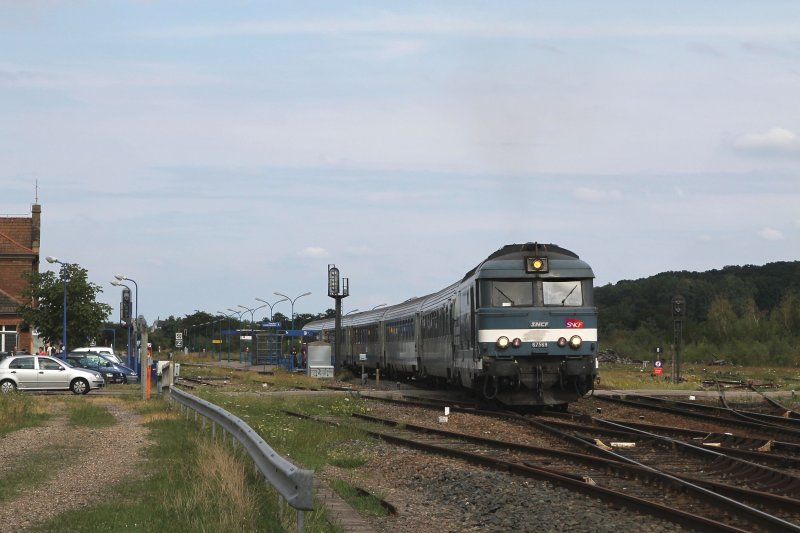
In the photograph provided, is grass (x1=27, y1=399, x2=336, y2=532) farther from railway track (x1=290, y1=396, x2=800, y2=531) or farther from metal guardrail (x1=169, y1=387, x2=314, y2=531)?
railway track (x1=290, y1=396, x2=800, y2=531)

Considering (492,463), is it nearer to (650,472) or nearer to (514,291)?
(650,472)

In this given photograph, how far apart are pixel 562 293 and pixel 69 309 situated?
42.0 metres

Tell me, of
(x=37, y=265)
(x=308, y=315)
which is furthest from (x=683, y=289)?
(x=308, y=315)

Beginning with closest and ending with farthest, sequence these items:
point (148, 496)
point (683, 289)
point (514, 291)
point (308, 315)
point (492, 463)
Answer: point (148, 496), point (492, 463), point (514, 291), point (683, 289), point (308, 315)

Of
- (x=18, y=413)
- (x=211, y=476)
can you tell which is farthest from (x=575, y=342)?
(x=211, y=476)

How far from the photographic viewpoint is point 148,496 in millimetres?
12570

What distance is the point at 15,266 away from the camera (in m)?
93.4

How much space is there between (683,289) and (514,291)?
90013mm

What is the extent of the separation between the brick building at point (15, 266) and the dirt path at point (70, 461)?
54332 mm

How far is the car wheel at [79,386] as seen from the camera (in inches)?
1592

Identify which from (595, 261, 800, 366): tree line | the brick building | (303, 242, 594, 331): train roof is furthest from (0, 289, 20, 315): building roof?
(303, 242, 594, 331): train roof

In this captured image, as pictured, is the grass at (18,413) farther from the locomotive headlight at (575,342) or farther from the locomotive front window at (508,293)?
the locomotive headlight at (575,342)

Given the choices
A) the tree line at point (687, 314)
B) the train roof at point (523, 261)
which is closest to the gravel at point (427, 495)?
the train roof at point (523, 261)

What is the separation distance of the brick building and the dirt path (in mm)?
54332
